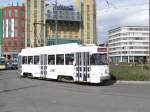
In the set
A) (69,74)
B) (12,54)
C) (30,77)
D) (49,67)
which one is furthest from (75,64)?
(12,54)

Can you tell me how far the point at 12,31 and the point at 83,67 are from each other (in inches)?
3837

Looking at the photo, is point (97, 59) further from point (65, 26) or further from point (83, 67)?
point (65, 26)

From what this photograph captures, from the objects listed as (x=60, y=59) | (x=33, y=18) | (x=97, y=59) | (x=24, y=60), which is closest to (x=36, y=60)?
(x=24, y=60)

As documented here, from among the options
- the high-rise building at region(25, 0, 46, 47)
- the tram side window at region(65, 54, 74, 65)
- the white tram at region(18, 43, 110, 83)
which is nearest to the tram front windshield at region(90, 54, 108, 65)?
the white tram at region(18, 43, 110, 83)

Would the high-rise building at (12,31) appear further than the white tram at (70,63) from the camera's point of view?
Yes

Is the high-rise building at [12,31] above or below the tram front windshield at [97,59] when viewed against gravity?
above

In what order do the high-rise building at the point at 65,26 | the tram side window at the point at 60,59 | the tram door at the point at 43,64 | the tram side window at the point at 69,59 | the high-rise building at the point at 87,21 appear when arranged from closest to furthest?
the tram side window at the point at 69,59, the tram side window at the point at 60,59, the tram door at the point at 43,64, the high-rise building at the point at 65,26, the high-rise building at the point at 87,21

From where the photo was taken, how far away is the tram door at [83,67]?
22.3m

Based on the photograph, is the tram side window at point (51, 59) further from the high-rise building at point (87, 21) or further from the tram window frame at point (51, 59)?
the high-rise building at point (87, 21)

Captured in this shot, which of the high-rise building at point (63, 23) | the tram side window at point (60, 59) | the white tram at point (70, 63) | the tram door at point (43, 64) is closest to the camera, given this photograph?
the white tram at point (70, 63)

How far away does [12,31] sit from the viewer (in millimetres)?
117000

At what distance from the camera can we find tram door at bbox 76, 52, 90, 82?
73.3ft

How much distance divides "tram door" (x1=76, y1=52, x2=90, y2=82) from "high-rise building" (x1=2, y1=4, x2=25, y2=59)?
9487 centimetres

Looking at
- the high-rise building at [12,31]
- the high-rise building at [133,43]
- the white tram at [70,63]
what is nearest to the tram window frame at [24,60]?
the white tram at [70,63]
